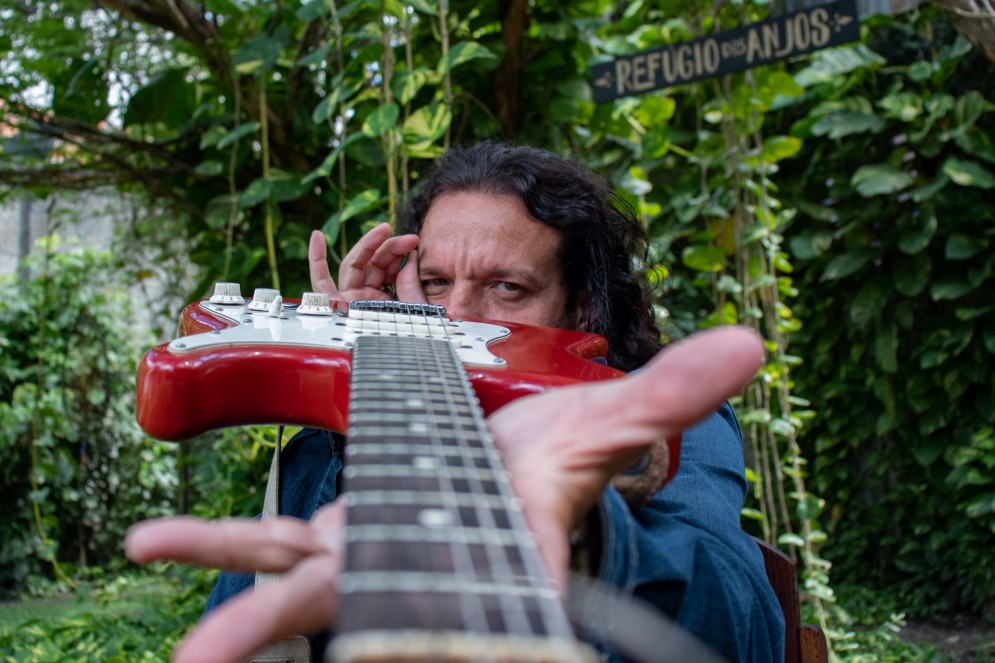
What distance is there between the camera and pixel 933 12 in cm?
297

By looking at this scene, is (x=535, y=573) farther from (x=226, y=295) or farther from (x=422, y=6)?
(x=422, y=6)

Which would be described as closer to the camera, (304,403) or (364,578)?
(364,578)

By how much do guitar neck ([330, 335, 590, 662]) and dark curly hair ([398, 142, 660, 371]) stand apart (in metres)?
1.09

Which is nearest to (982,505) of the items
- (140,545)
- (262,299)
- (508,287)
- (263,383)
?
(508,287)

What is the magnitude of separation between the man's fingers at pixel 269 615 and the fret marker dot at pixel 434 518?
2.3 inches

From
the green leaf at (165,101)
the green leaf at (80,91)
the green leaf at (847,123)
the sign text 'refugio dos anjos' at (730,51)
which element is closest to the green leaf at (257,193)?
the green leaf at (165,101)

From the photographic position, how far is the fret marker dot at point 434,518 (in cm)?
44

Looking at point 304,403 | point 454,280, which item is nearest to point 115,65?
point 454,280

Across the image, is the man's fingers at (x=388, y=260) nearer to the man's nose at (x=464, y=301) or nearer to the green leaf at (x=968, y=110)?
the man's nose at (x=464, y=301)

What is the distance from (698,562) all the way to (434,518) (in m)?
0.42

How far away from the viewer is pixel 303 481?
1364 millimetres

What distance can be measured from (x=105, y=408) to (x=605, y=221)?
14.4 ft

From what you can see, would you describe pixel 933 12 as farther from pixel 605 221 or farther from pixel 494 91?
pixel 605 221

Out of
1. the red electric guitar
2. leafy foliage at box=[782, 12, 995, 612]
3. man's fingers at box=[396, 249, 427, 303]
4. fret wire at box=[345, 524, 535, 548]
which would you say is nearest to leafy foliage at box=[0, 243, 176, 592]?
man's fingers at box=[396, 249, 427, 303]
